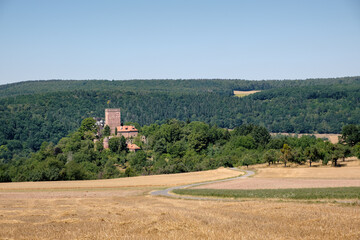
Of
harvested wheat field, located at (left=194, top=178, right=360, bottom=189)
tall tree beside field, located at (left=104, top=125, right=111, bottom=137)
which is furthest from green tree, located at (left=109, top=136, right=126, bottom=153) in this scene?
harvested wheat field, located at (left=194, top=178, right=360, bottom=189)

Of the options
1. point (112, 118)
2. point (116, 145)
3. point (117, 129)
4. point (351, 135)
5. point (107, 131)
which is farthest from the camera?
point (112, 118)

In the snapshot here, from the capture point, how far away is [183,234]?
23.9 metres

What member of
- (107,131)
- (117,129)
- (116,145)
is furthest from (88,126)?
(116,145)

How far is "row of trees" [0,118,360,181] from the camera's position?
10312cm

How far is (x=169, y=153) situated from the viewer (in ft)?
509

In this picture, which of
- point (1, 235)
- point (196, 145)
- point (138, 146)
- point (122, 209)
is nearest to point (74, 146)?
point (138, 146)

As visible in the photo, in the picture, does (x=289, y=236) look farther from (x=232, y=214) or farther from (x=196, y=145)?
(x=196, y=145)

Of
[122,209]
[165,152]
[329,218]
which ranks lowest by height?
[165,152]

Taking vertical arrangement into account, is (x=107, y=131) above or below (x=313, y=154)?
below

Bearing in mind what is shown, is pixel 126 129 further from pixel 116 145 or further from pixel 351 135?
pixel 351 135

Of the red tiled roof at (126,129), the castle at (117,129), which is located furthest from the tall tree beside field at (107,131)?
the red tiled roof at (126,129)

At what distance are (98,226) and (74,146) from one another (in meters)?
137

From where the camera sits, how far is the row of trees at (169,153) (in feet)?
338

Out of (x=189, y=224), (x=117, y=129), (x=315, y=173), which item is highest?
(x=189, y=224)
